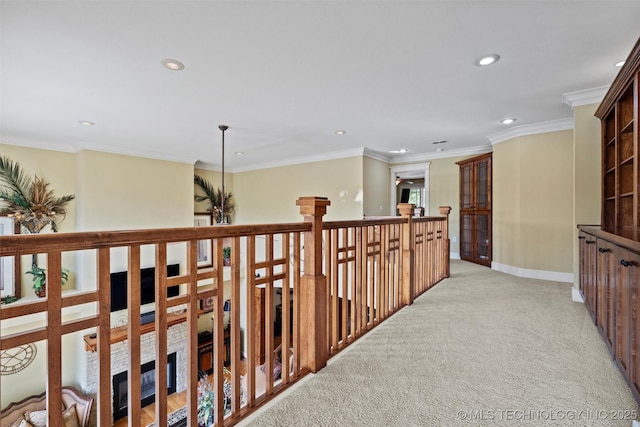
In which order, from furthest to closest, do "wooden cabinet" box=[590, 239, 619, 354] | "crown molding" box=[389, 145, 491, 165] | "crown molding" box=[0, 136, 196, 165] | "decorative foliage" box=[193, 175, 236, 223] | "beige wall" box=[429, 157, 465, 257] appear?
1. "decorative foliage" box=[193, 175, 236, 223]
2. "beige wall" box=[429, 157, 465, 257]
3. "crown molding" box=[389, 145, 491, 165]
4. "crown molding" box=[0, 136, 196, 165]
5. "wooden cabinet" box=[590, 239, 619, 354]

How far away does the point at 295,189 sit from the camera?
7.03 metres

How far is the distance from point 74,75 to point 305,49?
2142 millimetres

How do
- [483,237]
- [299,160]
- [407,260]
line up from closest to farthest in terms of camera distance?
[407,260] → [483,237] → [299,160]

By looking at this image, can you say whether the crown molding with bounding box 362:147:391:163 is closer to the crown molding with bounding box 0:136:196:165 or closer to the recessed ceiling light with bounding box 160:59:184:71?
the recessed ceiling light with bounding box 160:59:184:71

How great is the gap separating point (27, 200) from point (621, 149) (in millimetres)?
7709

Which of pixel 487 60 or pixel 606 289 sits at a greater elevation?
pixel 487 60

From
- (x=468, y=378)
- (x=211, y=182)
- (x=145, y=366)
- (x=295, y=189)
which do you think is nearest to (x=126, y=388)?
(x=145, y=366)

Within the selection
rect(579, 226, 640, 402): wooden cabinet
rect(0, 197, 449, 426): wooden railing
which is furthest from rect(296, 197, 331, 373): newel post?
rect(579, 226, 640, 402): wooden cabinet

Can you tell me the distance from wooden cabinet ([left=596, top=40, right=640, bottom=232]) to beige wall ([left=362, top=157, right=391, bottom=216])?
3.60m

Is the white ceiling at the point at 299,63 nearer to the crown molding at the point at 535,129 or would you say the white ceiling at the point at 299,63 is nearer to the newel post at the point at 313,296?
the crown molding at the point at 535,129

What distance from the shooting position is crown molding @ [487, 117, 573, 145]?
13.8 feet

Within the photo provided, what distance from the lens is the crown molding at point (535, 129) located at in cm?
420

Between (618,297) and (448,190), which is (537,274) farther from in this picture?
(618,297)

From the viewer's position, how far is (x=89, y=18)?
1.98 metres
